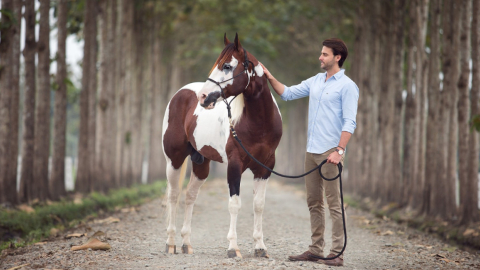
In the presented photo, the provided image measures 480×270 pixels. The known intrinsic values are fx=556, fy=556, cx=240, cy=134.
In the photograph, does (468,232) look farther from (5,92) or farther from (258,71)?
(5,92)

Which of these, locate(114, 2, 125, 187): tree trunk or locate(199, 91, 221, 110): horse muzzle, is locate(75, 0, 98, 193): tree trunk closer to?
locate(114, 2, 125, 187): tree trunk

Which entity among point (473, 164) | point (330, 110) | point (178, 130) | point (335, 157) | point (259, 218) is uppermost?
point (330, 110)

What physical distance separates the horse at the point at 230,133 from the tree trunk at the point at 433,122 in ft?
24.3

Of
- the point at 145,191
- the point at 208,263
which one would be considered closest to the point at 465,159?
the point at 208,263

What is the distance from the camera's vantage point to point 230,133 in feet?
22.2

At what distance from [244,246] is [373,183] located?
11911 millimetres

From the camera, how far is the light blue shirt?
20.2ft

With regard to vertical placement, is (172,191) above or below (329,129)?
below

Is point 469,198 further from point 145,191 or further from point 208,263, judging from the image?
point 145,191

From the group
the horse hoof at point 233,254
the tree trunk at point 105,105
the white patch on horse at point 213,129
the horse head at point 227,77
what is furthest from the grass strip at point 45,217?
the horse head at point 227,77

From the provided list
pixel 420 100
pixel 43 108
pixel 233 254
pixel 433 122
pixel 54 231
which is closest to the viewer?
pixel 233 254

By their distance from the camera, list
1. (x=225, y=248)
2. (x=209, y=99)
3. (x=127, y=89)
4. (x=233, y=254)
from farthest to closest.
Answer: (x=127, y=89), (x=225, y=248), (x=233, y=254), (x=209, y=99)

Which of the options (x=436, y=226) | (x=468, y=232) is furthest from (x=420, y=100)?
(x=468, y=232)

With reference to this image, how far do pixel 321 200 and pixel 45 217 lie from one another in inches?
260
